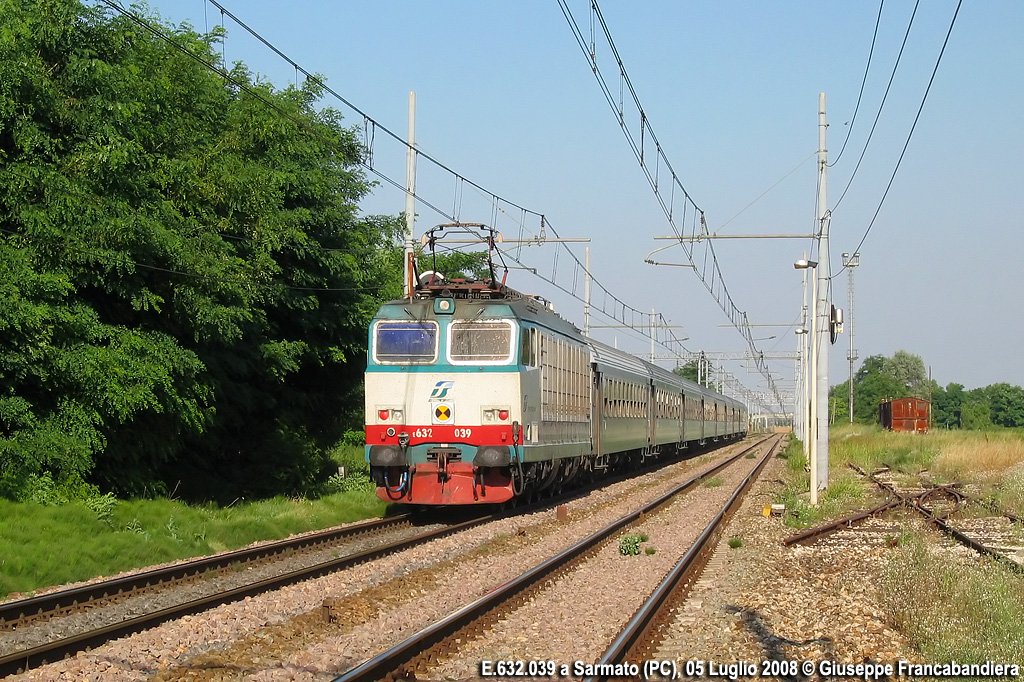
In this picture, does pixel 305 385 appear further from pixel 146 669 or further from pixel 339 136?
pixel 146 669

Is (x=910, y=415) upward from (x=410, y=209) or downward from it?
downward

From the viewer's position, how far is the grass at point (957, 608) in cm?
796

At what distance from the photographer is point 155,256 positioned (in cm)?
1680

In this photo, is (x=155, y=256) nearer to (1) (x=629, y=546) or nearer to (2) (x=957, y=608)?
(1) (x=629, y=546)

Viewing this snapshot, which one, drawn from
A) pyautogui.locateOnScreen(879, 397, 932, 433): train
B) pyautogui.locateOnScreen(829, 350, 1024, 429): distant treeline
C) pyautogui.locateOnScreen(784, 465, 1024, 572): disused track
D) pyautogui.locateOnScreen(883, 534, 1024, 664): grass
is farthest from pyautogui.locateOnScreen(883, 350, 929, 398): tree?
pyautogui.locateOnScreen(883, 534, 1024, 664): grass

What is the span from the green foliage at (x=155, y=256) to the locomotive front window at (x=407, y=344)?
256 centimetres

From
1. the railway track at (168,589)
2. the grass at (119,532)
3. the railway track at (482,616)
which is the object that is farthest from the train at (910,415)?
the railway track at (168,589)

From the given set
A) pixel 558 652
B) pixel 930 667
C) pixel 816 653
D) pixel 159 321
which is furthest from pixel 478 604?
pixel 159 321

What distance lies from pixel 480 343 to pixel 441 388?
3.23 feet

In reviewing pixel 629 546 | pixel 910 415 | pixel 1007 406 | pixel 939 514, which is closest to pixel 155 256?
pixel 629 546

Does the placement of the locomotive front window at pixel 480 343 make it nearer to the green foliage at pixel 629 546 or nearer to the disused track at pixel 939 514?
the green foliage at pixel 629 546

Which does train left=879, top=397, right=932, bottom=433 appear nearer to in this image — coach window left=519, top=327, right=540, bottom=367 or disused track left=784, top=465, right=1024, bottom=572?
disused track left=784, top=465, right=1024, bottom=572

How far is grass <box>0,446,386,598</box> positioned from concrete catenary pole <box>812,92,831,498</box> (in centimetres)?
1049

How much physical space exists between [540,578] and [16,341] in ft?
25.6
